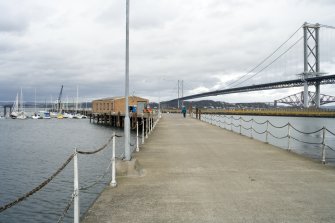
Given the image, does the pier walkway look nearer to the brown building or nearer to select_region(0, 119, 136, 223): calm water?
select_region(0, 119, 136, 223): calm water

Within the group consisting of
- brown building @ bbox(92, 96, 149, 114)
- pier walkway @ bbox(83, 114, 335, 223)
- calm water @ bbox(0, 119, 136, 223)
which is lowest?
calm water @ bbox(0, 119, 136, 223)

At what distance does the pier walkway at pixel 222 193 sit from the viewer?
6.02m

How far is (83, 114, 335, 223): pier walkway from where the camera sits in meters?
6.02

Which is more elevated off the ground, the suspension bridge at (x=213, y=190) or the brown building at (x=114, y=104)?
the brown building at (x=114, y=104)

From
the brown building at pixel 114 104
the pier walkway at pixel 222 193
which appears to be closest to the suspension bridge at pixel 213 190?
the pier walkway at pixel 222 193

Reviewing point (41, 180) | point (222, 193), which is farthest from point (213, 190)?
point (41, 180)

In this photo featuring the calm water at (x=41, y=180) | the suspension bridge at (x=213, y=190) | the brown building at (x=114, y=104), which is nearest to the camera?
the suspension bridge at (x=213, y=190)

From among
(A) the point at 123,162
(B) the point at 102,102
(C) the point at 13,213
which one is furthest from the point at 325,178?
(B) the point at 102,102

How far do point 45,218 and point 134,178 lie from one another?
4.05 metres

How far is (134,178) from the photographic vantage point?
29.3 ft

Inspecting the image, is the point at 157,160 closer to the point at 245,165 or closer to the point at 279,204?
the point at 245,165

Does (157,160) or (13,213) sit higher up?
(157,160)

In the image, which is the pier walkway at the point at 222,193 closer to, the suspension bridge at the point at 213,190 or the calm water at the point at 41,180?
the suspension bridge at the point at 213,190

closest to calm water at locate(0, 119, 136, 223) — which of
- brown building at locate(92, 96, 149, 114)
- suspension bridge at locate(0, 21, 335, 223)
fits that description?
suspension bridge at locate(0, 21, 335, 223)
